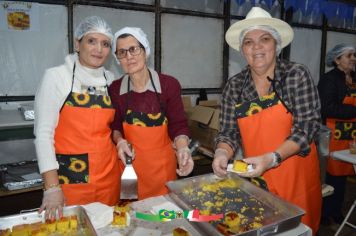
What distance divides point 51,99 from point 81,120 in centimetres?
25

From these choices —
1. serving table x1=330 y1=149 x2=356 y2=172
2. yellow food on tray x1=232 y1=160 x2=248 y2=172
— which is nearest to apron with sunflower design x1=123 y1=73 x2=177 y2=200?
yellow food on tray x1=232 y1=160 x2=248 y2=172

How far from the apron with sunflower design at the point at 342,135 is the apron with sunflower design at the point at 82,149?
298 centimetres

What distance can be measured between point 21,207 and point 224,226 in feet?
9.84

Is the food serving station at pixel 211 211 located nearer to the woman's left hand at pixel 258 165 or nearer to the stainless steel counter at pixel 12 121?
the woman's left hand at pixel 258 165

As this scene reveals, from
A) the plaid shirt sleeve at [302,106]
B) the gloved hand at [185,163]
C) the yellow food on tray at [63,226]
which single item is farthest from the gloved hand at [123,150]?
the plaid shirt sleeve at [302,106]

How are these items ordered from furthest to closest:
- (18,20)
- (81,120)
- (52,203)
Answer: (18,20) < (81,120) < (52,203)

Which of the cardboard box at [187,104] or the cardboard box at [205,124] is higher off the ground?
the cardboard box at [187,104]

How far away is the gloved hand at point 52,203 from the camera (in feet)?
5.16

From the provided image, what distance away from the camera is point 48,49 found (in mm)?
4012

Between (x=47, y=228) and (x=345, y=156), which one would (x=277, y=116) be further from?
(x=47, y=228)

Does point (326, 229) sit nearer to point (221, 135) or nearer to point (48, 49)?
point (221, 135)

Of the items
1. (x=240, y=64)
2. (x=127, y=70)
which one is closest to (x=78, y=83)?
(x=127, y=70)

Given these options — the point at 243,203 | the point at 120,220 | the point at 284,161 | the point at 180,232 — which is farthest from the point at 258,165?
the point at 120,220

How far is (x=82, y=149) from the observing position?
2.17 m
